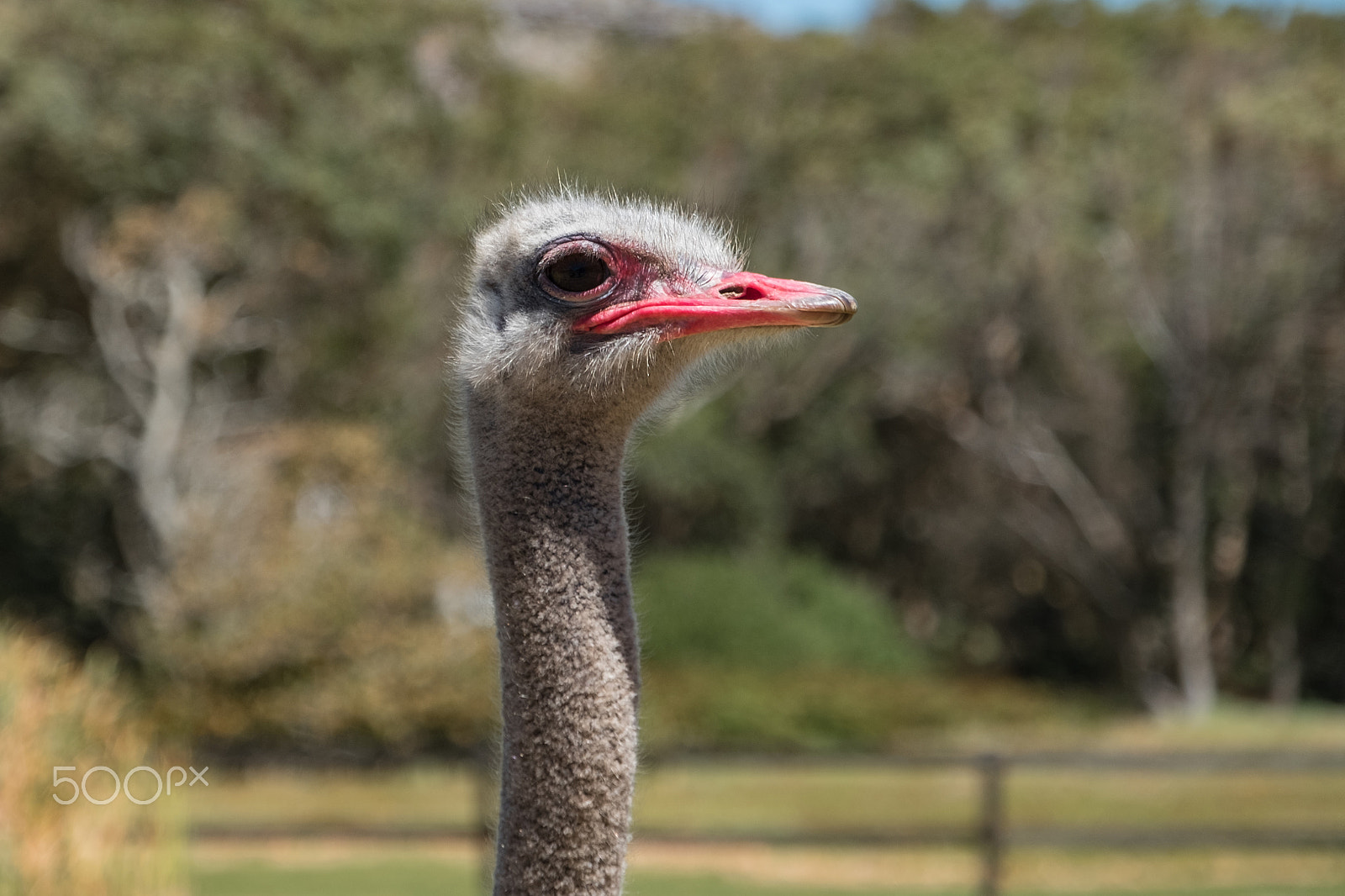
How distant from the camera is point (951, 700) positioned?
19828mm

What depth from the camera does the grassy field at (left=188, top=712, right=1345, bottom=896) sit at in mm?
11422

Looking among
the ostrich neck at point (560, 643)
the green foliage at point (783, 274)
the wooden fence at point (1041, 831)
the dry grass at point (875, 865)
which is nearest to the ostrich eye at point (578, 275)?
the ostrich neck at point (560, 643)

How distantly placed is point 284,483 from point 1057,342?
11.0 metres

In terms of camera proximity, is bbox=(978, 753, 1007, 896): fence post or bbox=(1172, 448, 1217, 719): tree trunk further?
bbox=(1172, 448, 1217, 719): tree trunk

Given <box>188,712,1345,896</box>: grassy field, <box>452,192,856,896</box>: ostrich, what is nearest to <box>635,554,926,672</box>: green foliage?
<box>188,712,1345,896</box>: grassy field

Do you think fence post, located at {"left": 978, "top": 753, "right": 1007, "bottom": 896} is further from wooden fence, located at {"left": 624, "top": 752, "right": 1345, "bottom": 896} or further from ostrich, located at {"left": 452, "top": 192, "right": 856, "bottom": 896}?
ostrich, located at {"left": 452, "top": 192, "right": 856, "bottom": 896}

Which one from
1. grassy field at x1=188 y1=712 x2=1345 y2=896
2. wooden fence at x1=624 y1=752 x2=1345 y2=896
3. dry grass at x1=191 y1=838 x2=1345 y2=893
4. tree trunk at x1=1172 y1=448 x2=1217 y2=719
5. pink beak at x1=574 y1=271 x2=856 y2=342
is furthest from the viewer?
tree trunk at x1=1172 y1=448 x2=1217 y2=719

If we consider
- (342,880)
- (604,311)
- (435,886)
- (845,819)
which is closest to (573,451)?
(604,311)

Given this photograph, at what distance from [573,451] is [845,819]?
13.1 m

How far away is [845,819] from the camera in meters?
15.3

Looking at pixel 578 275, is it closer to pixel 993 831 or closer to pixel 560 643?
pixel 560 643

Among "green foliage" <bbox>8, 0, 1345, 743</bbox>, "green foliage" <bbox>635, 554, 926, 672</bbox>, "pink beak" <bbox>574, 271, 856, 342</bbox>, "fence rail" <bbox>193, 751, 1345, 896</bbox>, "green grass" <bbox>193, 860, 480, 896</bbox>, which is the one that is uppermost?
"green foliage" <bbox>8, 0, 1345, 743</bbox>

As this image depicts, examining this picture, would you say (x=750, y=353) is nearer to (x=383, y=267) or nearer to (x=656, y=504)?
(x=383, y=267)

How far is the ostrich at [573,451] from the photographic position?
2.46 meters
